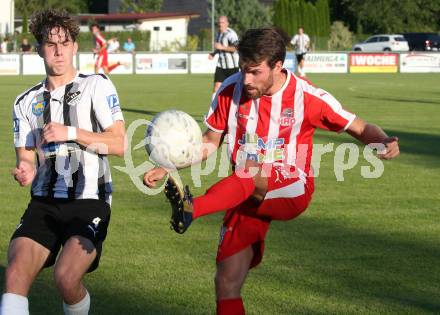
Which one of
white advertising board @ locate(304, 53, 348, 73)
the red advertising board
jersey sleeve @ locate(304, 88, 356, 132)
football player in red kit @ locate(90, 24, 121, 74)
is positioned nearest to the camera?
jersey sleeve @ locate(304, 88, 356, 132)

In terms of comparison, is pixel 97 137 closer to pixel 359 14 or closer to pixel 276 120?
pixel 276 120

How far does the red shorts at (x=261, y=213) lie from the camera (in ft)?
19.3

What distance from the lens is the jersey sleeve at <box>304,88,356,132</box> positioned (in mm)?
6051

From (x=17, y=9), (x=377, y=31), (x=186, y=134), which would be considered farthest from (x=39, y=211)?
(x=17, y=9)

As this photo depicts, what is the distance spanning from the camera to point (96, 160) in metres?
5.95

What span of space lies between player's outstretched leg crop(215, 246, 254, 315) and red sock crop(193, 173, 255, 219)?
508mm

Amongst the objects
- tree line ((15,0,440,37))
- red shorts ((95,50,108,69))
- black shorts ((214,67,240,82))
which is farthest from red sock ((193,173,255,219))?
tree line ((15,0,440,37))

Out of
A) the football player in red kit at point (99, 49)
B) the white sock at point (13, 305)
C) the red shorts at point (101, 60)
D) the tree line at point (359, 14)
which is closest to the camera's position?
the white sock at point (13, 305)

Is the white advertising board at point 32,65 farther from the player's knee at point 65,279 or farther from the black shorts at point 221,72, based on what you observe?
the player's knee at point 65,279

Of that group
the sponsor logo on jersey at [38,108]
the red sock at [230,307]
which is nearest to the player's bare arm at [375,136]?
the red sock at [230,307]

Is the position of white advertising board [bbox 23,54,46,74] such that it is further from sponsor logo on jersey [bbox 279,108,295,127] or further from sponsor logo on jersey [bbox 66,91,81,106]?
sponsor logo on jersey [bbox 279,108,295,127]

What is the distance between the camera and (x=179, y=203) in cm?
530

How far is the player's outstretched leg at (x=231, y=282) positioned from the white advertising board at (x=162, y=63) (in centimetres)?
4239

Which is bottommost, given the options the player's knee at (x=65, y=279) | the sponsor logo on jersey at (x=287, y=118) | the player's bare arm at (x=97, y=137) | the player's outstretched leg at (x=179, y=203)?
the player's knee at (x=65, y=279)
